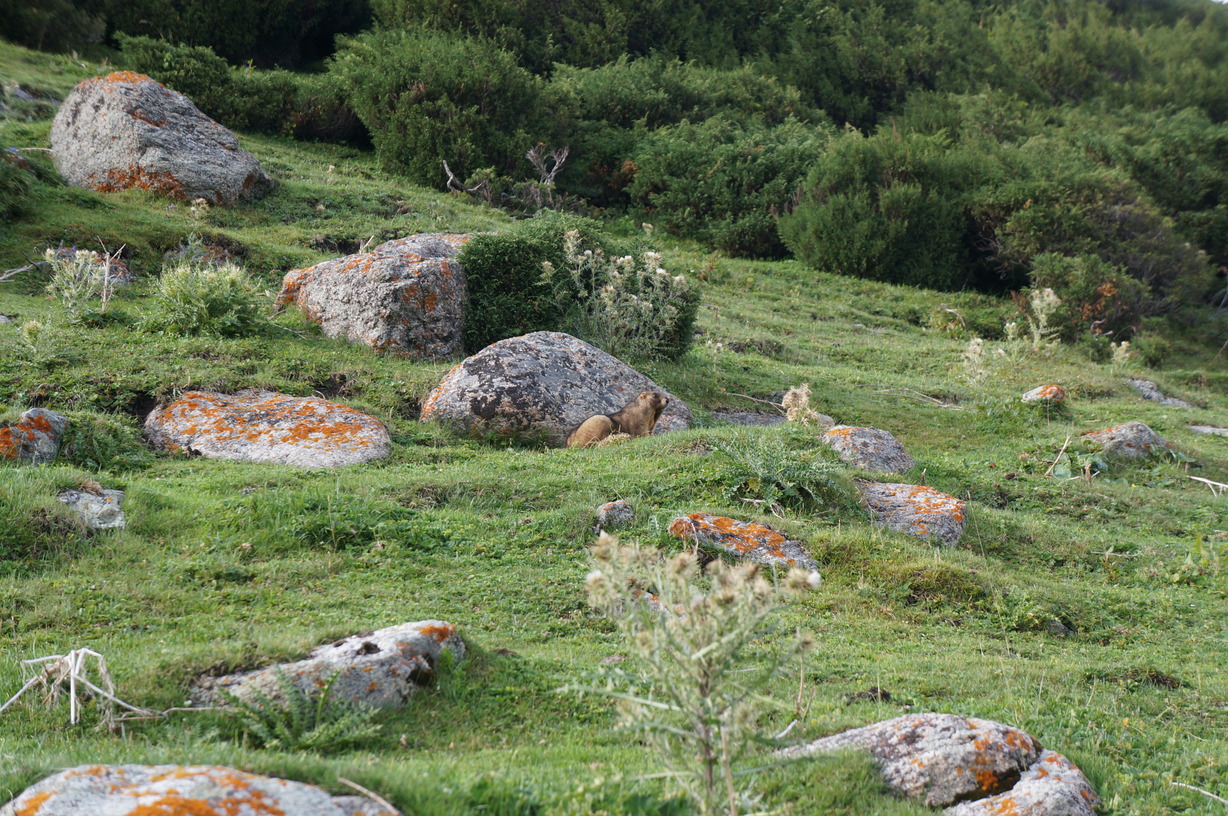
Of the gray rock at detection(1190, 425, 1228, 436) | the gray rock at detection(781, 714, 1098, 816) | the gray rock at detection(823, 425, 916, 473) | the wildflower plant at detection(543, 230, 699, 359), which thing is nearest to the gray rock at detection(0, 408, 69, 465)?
the wildflower plant at detection(543, 230, 699, 359)

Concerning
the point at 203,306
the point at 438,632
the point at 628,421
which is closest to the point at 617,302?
the point at 628,421

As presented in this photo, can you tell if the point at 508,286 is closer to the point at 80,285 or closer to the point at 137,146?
the point at 80,285

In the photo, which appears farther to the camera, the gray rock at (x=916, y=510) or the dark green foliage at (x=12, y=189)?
the dark green foliage at (x=12, y=189)

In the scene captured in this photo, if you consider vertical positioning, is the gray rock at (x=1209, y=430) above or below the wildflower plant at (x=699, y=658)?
below

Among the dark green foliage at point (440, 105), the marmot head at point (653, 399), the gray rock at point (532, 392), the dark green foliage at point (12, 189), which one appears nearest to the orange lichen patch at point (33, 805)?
the gray rock at point (532, 392)

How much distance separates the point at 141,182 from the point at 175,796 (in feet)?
44.1

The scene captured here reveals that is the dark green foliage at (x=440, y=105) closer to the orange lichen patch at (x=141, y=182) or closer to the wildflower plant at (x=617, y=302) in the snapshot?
the orange lichen patch at (x=141, y=182)

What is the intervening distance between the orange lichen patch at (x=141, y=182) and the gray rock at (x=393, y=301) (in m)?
4.27

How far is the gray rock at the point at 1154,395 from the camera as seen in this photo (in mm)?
14602

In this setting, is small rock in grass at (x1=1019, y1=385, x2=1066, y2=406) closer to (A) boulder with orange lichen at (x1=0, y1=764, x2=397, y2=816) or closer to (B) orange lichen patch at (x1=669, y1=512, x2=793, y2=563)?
(B) orange lichen patch at (x1=669, y1=512, x2=793, y2=563)

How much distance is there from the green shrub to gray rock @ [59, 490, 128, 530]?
410 centimetres

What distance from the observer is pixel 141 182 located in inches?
539

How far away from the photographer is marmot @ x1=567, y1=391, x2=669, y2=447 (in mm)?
8930

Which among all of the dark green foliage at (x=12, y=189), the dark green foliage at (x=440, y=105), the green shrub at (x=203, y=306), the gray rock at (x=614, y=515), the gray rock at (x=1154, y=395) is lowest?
the gray rock at (x=1154, y=395)
